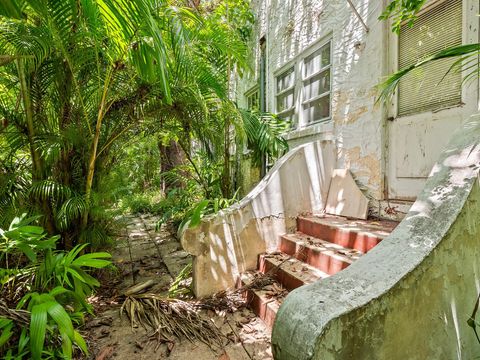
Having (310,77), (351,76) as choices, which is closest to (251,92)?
(310,77)

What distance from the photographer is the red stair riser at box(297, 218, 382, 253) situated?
2.44 metres

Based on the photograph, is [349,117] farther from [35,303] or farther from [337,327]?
[35,303]

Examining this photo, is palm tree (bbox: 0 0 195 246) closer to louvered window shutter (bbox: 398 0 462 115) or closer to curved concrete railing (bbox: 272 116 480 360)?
curved concrete railing (bbox: 272 116 480 360)

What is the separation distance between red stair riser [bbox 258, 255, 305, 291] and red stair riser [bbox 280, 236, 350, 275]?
0.27 metres

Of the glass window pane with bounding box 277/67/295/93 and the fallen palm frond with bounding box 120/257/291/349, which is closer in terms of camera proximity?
the fallen palm frond with bounding box 120/257/291/349

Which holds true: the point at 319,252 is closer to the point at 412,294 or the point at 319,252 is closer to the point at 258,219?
the point at 258,219

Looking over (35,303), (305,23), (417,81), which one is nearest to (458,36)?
(417,81)

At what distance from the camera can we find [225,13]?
5.93m

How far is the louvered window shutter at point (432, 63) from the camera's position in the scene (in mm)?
2498

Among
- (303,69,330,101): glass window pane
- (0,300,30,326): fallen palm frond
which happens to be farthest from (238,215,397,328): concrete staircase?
(303,69,330,101): glass window pane

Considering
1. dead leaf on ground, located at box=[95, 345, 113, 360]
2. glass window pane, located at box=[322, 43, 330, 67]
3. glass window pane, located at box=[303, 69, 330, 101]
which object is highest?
glass window pane, located at box=[322, 43, 330, 67]

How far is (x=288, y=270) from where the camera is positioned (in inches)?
104

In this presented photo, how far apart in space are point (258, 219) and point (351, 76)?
2170 millimetres

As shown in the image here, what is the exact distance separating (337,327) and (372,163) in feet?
8.08
